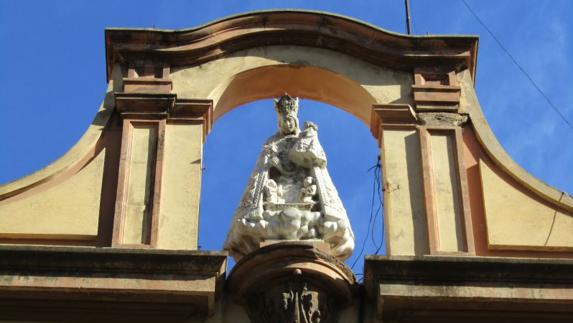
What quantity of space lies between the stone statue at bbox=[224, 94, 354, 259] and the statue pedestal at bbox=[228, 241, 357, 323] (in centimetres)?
49

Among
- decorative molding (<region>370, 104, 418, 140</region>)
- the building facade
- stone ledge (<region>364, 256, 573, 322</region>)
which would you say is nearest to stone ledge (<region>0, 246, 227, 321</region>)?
the building facade

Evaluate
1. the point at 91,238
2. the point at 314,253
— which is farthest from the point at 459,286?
the point at 91,238

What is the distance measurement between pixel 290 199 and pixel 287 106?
115 centimetres

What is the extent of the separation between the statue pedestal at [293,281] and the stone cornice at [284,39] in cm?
265

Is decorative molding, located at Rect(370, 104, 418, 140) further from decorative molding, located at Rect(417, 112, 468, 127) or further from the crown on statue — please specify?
the crown on statue

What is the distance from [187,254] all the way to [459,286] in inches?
83.1

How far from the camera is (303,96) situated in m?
13.7

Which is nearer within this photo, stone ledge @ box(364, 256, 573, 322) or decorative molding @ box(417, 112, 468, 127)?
stone ledge @ box(364, 256, 573, 322)

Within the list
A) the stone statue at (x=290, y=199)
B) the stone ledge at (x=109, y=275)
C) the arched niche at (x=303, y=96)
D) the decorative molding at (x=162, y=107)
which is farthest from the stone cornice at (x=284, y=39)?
the stone ledge at (x=109, y=275)

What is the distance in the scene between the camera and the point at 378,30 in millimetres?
13398

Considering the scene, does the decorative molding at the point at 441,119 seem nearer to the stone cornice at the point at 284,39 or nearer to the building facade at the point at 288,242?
the building facade at the point at 288,242

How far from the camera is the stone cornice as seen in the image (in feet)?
43.7

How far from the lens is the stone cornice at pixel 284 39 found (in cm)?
1333

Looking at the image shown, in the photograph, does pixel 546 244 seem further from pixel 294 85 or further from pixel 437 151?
pixel 294 85
